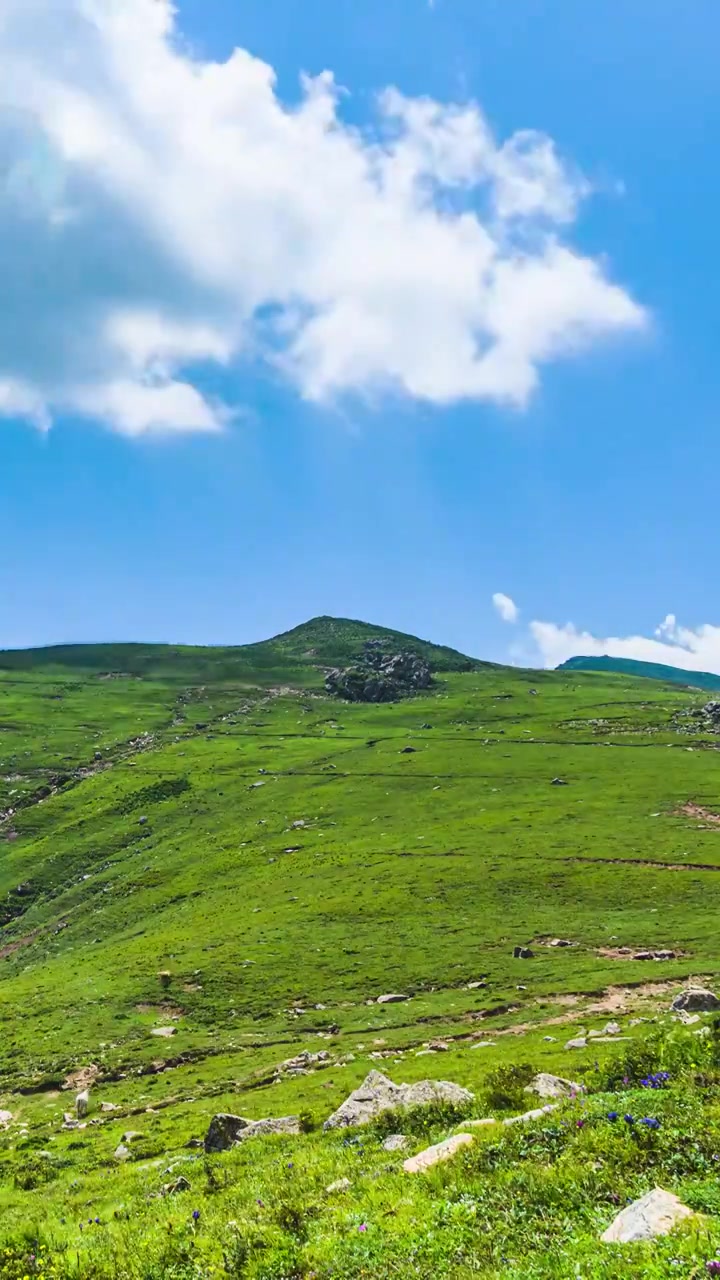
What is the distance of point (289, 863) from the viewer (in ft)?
299

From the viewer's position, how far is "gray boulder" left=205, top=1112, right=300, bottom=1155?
22.2 m

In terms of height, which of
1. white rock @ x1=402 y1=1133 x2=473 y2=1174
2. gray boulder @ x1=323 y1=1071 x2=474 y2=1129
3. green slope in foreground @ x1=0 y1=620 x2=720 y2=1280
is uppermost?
white rock @ x1=402 y1=1133 x2=473 y2=1174

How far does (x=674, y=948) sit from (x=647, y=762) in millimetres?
81696

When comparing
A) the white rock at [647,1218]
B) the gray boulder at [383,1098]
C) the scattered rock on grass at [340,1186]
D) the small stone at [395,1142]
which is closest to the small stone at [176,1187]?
the gray boulder at [383,1098]

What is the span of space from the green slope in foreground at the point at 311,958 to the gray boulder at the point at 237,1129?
101 centimetres

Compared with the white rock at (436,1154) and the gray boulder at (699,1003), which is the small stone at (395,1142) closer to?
the white rock at (436,1154)

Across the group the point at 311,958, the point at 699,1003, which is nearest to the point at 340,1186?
the point at 699,1003

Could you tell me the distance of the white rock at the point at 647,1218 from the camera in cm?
851

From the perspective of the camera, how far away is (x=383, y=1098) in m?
22.3

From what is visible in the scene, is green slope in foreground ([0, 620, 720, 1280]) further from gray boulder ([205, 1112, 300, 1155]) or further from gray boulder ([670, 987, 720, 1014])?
gray boulder ([670, 987, 720, 1014])

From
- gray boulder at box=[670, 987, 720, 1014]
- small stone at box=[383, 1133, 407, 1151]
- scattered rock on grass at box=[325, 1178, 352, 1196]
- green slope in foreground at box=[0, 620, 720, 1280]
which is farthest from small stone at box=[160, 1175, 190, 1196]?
gray boulder at box=[670, 987, 720, 1014]

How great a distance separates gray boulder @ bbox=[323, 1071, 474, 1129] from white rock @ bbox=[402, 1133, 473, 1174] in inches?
244

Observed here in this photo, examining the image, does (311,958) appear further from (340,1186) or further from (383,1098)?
(340,1186)

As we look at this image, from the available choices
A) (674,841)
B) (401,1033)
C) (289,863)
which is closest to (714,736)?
(674,841)
